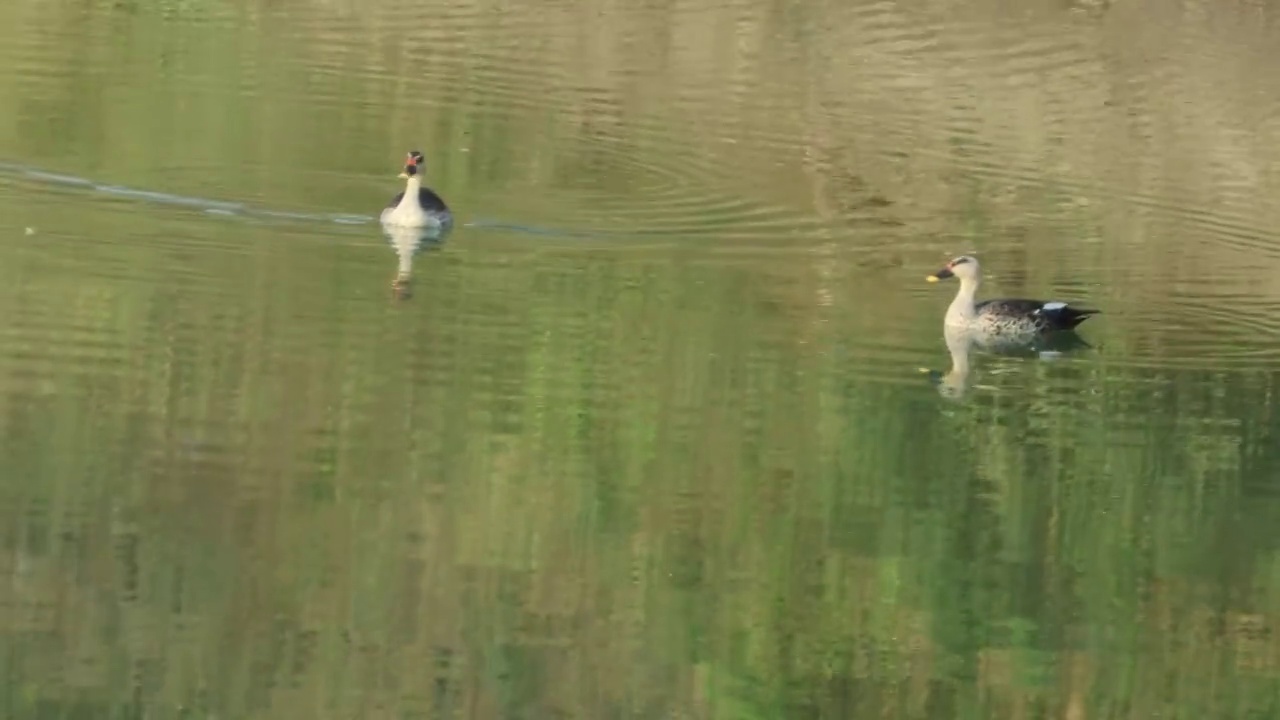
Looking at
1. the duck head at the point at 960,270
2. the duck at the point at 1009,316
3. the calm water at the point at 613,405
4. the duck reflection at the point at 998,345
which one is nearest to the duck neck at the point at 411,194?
the calm water at the point at 613,405

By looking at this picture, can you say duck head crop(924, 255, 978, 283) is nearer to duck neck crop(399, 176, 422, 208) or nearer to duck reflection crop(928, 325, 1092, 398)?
duck reflection crop(928, 325, 1092, 398)

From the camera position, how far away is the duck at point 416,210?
63.6ft

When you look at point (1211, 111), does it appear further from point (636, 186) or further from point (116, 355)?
point (116, 355)

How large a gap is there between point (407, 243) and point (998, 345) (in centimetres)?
386

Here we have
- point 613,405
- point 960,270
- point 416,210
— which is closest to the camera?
point 613,405

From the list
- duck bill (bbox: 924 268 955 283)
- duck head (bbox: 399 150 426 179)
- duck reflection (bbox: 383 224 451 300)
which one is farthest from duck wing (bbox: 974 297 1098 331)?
duck head (bbox: 399 150 426 179)

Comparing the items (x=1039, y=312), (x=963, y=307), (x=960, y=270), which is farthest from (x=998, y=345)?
(x=960, y=270)

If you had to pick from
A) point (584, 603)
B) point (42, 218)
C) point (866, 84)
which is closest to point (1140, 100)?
point (866, 84)

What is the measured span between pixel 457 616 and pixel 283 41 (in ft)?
57.9

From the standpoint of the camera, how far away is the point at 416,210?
19406 millimetres

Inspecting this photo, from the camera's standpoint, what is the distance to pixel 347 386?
14.9 metres

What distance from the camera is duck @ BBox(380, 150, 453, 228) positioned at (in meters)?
19.4

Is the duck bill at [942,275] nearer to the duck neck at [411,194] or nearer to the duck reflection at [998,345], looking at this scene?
the duck reflection at [998,345]

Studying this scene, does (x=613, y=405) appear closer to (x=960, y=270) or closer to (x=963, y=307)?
(x=963, y=307)
